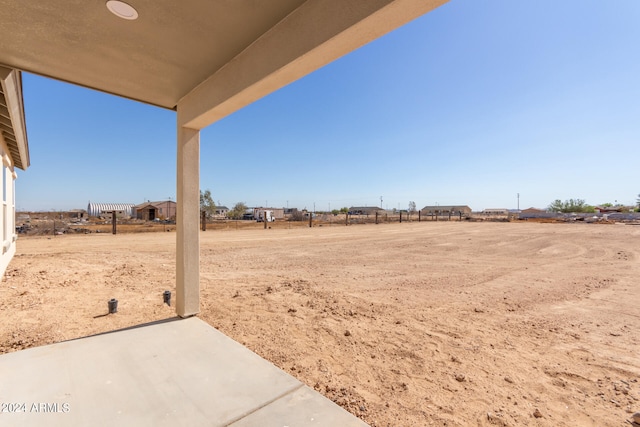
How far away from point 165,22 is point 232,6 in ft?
2.02

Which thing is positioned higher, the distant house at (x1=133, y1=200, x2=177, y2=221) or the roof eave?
the roof eave

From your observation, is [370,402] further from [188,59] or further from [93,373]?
[188,59]

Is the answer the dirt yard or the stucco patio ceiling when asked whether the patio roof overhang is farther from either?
the dirt yard

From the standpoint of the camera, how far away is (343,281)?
6.12 metres

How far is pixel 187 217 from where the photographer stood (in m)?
3.63

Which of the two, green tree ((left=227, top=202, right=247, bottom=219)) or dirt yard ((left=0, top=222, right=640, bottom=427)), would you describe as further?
green tree ((left=227, top=202, right=247, bottom=219))

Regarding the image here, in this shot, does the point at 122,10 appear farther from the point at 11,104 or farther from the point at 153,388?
the point at 153,388

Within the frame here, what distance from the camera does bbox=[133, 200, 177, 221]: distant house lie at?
38.8 meters

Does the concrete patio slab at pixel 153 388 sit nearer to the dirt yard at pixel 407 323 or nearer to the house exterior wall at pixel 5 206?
the dirt yard at pixel 407 323

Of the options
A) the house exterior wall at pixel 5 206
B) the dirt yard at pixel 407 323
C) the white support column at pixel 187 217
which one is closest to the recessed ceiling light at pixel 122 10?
the white support column at pixel 187 217

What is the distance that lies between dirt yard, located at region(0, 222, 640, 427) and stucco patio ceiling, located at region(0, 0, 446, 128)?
107 inches

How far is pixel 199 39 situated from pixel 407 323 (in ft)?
13.4

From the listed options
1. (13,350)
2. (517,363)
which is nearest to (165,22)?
(13,350)

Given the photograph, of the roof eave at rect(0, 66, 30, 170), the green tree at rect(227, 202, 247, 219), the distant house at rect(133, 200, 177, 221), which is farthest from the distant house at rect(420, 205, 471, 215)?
the roof eave at rect(0, 66, 30, 170)
